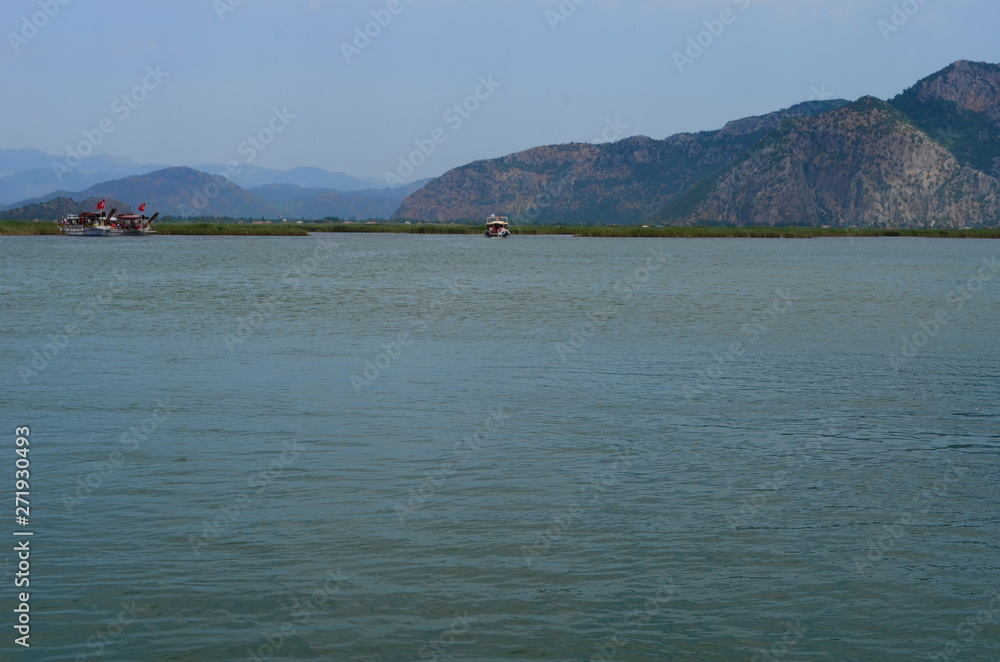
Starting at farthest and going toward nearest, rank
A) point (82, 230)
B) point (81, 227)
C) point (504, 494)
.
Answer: point (81, 227) → point (82, 230) → point (504, 494)

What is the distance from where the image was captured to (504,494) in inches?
691

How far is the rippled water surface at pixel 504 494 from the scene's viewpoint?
39.7 ft

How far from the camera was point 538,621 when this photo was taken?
40.0 ft

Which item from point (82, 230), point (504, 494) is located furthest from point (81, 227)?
point (504, 494)

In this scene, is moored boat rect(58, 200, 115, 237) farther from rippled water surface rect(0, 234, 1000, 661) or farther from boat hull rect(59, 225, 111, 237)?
rippled water surface rect(0, 234, 1000, 661)

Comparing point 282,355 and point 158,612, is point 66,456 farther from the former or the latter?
point 282,355

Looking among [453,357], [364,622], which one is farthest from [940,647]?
[453,357]

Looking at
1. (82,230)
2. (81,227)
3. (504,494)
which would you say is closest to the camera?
(504,494)

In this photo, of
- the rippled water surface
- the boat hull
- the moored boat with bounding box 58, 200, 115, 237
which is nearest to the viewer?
the rippled water surface

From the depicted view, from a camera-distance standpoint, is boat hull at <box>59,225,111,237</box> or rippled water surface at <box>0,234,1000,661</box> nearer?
rippled water surface at <box>0,234,1000,661</box>

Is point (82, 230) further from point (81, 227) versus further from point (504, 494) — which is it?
point (504, 494)

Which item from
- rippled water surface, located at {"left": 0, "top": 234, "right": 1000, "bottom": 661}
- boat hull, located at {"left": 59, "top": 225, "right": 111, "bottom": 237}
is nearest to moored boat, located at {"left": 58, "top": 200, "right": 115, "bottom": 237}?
boat hull, located at {"left": 59, "top": 225, "right": 111, "bottom": 237}

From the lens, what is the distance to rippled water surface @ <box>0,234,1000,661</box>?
39.7 ft

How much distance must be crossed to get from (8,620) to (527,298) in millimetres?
50555
